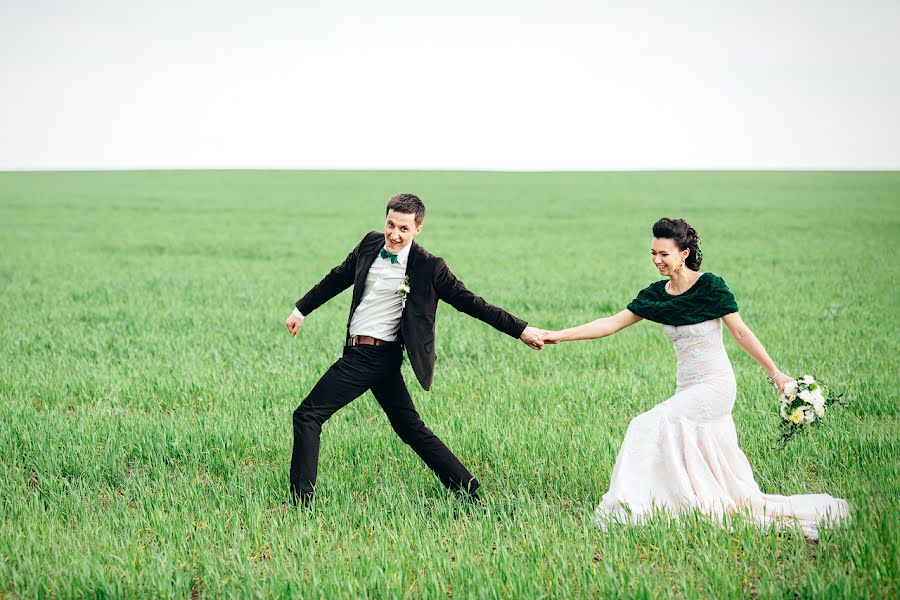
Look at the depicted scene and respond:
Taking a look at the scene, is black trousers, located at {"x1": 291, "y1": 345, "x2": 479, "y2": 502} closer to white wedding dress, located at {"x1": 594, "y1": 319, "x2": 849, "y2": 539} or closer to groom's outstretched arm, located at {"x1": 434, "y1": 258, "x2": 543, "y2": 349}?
groom's outstretched arm, located at {"x1": 434, "y1": 258, "x2": 543, "y2": 349}

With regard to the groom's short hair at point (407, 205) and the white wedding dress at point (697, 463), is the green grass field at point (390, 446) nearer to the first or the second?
the white wedding dress at point (697, 463)

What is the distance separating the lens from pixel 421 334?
5.48 m

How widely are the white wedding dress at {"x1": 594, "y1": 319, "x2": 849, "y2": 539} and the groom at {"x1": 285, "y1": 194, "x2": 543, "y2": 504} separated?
45.4 inches

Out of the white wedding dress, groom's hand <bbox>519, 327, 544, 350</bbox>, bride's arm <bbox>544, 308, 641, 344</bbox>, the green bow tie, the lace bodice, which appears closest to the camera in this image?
the white wedding dress

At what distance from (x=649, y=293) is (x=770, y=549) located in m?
1.80

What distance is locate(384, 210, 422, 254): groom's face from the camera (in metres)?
5.27

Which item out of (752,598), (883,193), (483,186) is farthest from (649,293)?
(483,186)

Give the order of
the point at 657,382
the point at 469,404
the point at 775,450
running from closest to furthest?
the point at 775,450
the point at 469,404
the point at 657,382

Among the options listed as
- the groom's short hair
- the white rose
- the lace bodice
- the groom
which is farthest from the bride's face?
the groom's short hair

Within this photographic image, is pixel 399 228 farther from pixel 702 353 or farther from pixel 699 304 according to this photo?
pixel 702 353

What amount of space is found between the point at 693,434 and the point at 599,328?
1.00 meters

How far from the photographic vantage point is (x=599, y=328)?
5.80m

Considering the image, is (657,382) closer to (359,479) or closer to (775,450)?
(775,450)

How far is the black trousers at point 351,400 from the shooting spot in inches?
213
